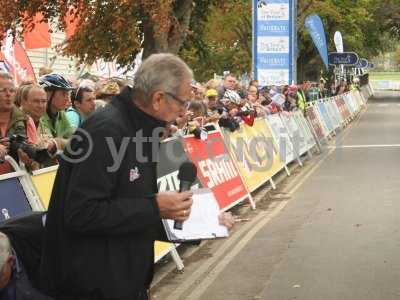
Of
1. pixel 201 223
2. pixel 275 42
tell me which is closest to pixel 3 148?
pixel 201 223

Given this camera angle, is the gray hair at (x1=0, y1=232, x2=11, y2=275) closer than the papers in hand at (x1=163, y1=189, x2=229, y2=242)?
Yes

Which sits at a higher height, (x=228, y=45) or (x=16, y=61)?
(x=16, y=61)

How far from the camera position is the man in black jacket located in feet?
9.15

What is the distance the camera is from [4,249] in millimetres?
3012

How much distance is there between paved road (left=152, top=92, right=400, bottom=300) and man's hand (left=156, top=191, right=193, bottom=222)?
311 centimetres

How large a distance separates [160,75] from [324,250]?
489 centimetres

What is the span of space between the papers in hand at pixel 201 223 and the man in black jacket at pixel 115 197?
312 millimetres

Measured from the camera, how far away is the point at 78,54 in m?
11.6

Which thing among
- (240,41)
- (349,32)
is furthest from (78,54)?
(349,32)

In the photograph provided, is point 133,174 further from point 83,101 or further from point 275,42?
point 275,42

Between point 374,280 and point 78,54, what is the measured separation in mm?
6854

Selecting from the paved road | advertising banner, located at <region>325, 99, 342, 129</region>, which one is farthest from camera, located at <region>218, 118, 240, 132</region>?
advertising banner, located at <region>325, 99, 342, 129</region>

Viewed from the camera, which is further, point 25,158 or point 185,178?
point 25,158

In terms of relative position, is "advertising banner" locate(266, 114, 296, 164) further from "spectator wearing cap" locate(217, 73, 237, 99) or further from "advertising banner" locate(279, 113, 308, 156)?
"spectator wearing cap" locate(217, 73, 237, 99)
